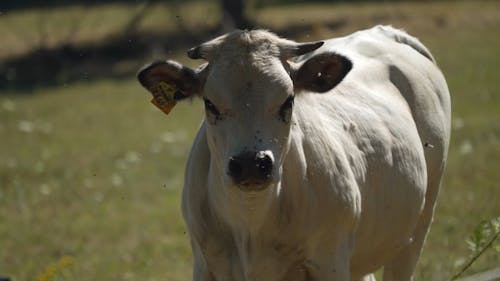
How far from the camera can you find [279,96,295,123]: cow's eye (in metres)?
5.50

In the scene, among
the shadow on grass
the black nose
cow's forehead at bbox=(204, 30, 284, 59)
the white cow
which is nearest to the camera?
the black nose

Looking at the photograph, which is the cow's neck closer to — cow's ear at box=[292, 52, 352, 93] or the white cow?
the white cow

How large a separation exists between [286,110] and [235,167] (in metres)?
0.51

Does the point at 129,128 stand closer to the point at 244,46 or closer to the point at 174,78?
the point at 174,78

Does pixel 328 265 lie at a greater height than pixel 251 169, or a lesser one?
lesser

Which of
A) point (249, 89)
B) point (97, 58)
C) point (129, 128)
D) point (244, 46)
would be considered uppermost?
point (244, 46)

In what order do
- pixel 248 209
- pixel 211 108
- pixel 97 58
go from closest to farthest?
1. pixel 211 108
2. pixel 248 209
3. pixel 97 58

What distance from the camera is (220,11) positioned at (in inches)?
1053

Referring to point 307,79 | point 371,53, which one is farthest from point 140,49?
point 307,79

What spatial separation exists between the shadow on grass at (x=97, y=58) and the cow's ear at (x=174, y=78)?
→ 17969 millimetres

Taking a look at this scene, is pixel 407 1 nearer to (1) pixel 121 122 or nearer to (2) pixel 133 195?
(1) pixel 121 122

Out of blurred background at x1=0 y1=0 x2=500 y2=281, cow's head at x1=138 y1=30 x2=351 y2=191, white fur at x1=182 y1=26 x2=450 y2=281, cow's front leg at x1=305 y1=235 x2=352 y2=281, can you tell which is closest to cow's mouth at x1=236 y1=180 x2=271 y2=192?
cow's head at x1=138 y1=30 x2=351 y2=191

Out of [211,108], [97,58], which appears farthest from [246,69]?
[97,58]

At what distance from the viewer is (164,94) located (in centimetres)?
593
